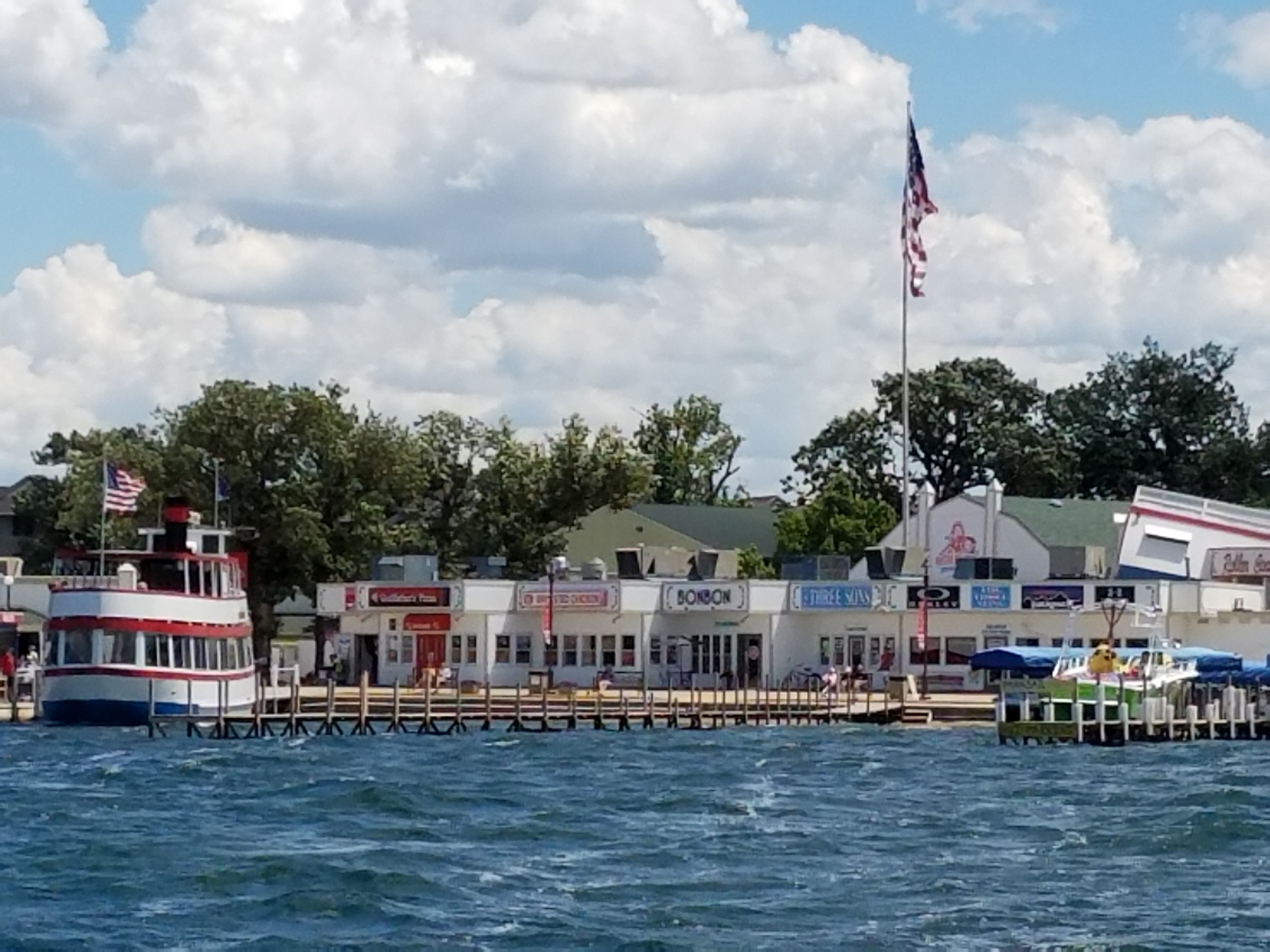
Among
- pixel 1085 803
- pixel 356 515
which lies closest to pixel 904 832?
pixel 1085 803

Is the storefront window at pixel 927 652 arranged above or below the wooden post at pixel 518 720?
above

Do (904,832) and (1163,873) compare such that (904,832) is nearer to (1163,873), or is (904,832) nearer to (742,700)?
(1163,873)

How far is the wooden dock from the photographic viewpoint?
6819cm

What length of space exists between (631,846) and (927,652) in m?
41.2

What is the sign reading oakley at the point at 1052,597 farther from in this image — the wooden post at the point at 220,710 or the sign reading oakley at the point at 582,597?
the wooden post at the point at 220,710

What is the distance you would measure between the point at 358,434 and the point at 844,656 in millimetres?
21467

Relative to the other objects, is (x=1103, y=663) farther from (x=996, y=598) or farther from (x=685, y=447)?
(x=685, y=447)

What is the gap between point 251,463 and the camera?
95.1 m

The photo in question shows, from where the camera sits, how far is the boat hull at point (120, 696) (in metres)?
69.0

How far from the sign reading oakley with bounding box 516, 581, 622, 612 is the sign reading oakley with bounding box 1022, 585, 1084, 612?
41.8 ft

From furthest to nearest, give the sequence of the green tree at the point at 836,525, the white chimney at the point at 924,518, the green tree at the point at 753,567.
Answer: the green tree at the point at 836,525, the green tree at the point at 753,567, the white chimney at the point at 924,518

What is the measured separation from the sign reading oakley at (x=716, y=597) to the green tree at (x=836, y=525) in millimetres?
30894

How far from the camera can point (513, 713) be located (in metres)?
73.6

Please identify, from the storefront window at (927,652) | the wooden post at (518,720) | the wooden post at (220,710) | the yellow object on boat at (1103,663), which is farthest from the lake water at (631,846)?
the storefront window at (927,652)
